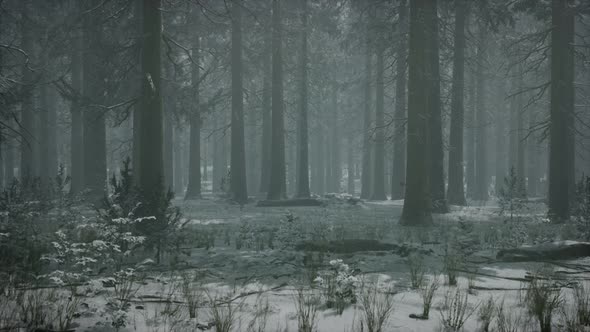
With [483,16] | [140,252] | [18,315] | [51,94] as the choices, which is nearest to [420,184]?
[483,16]

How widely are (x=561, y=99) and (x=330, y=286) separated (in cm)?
1222

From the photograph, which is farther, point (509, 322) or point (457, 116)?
point (457, 116)

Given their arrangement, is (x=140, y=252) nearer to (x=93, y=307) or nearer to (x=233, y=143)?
(x=93, y=307)

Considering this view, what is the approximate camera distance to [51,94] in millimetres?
27438

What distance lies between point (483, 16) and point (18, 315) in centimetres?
1511

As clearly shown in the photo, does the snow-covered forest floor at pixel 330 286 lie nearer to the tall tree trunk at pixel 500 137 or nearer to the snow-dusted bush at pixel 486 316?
the snow-dusted bush at pixel 486 316

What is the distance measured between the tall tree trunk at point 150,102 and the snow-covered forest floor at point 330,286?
68.0 inches

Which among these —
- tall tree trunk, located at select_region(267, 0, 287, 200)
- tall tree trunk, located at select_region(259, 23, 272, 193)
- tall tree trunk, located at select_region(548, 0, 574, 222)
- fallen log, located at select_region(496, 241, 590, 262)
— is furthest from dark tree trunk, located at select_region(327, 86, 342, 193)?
fallen log, located at select_region(496, 241, 590, 262)

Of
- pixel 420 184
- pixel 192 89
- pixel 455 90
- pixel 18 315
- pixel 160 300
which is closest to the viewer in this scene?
pixel 18 315

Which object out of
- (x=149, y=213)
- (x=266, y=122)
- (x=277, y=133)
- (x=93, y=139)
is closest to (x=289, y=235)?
(x=149, y=213)

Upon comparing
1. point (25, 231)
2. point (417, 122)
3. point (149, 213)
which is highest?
point (417, 122)

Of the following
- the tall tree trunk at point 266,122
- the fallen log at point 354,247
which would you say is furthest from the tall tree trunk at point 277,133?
the fallen log at point 354,247

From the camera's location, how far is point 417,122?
39.8 feet

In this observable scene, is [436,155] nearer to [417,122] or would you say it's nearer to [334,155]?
[417,122]
